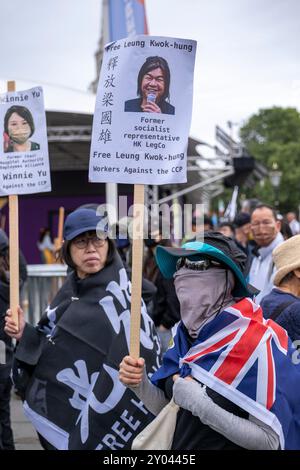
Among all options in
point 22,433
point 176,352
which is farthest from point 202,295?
point 22,433

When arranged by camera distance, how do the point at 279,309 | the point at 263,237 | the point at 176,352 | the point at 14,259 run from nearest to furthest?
1. the point at 176,352
2. the point at 279,309
3. the point at 14,259
4. the point at 263,237

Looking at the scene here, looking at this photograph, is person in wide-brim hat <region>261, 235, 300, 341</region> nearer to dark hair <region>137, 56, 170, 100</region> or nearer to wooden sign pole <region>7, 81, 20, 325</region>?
dark hair <region>137, 56, 170, 100</region>

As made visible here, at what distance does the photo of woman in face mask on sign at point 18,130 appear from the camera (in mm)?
3592

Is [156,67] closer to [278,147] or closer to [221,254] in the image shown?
[221,254]

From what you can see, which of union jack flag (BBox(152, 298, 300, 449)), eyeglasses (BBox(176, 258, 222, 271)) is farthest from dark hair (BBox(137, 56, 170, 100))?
union jack flag (BBox(152, 298, 300, 449))

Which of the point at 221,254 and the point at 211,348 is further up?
the point at 221,254

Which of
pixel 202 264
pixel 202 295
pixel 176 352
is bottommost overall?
pixel 176 352

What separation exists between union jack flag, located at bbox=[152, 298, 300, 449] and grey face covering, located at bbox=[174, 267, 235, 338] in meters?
0.05

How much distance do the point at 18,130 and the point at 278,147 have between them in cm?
5597

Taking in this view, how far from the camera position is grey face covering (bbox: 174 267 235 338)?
7.46 ft

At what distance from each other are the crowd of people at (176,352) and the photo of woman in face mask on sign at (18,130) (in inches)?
19.1

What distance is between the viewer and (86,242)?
3732 mm

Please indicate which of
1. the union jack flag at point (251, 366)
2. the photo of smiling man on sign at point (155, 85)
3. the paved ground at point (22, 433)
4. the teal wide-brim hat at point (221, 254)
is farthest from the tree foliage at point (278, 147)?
the union jack flag at point (251, 366)
